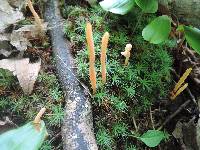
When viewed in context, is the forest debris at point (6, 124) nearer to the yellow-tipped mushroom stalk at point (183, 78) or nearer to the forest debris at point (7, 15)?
the forest debris at point (7, 15)

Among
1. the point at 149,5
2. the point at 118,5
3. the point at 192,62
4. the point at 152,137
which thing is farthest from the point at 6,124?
the point at 192,62

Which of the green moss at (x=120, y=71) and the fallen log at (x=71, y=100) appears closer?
the fallen log at (x=71, y=100)

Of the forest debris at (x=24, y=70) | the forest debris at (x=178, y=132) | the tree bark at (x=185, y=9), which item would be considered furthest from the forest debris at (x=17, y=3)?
the forest debris at (x=178, y=132)

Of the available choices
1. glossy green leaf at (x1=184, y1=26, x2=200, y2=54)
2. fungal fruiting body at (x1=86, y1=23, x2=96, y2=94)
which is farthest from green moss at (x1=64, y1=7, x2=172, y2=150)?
glossy green leaf at (x1=184, y1=26, x2=200, y2=54)

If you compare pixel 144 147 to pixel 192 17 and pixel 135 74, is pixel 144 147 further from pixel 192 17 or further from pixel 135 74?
pixel 192 17

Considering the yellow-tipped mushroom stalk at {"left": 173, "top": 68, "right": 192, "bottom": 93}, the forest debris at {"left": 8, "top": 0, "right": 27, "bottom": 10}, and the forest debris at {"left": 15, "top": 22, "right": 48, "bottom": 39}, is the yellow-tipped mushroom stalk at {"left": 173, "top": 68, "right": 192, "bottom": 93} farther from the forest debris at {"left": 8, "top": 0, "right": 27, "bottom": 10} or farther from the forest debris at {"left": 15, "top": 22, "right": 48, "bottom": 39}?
the forest debris at {"left": 8, "top": 0, "right": 27, "bottom": 10}

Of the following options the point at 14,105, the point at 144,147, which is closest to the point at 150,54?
the point at 144,147
